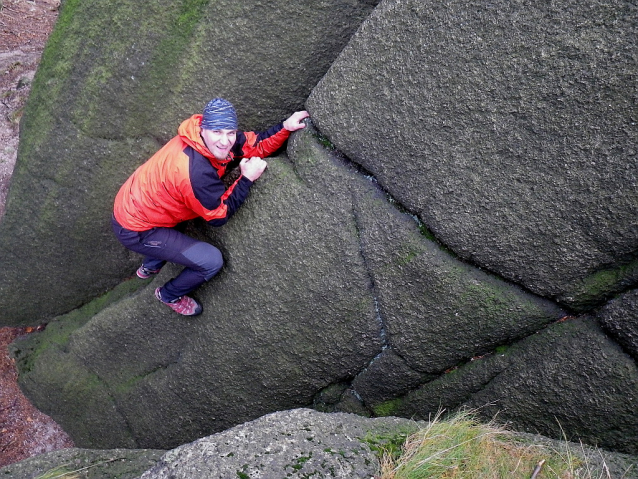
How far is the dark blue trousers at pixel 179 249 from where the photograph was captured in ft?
10.4

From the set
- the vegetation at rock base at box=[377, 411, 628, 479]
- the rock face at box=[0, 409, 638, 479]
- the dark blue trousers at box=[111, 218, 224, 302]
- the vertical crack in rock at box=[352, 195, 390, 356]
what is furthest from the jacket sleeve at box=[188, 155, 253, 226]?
the vegetation at rock base at box=[377, 411, 628, 479]

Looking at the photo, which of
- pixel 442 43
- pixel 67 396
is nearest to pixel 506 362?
pixel 442 43

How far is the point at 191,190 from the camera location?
286 centimetres

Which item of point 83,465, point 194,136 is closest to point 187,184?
point 194,136

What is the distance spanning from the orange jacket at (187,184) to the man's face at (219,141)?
5cm

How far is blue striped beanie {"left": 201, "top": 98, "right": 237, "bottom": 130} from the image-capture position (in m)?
2.72

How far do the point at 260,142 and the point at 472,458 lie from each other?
211cm

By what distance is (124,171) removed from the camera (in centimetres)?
355

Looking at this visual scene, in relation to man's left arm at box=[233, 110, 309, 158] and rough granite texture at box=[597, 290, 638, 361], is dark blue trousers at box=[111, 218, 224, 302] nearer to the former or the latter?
man's left arm at box=[233, 110, 309, 158]

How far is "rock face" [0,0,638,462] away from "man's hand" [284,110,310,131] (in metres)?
0.05

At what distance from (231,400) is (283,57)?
225 centimetres

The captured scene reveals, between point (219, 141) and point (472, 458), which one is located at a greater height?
point (219, 141)

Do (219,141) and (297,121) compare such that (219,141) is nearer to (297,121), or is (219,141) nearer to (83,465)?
(297,121)

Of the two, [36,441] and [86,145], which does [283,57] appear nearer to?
[86,145]
